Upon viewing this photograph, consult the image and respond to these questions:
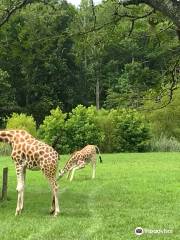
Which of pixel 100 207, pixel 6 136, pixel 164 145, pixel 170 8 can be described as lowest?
pixel 164 145

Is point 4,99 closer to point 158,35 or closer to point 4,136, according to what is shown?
point 4,136

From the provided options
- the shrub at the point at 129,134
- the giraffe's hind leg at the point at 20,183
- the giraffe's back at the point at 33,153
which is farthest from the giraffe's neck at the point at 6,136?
the shrub at the point at 129,134

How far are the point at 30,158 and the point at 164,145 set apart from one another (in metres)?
21.8

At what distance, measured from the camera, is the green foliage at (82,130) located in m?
31.0

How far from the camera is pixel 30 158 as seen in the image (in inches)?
439

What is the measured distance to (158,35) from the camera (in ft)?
28.0

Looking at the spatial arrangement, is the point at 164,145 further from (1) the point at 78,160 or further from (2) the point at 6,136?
(2) the point at 6,136

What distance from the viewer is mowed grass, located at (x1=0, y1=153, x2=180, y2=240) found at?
9000mm

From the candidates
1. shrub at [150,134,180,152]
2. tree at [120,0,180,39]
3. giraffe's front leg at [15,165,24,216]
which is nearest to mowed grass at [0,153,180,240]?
giraffe's front leg at [15,165,24,216]

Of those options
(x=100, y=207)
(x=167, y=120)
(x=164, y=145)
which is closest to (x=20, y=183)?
(x=100, y=207)

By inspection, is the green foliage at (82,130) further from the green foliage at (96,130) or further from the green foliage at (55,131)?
the green foliage at (55,131)

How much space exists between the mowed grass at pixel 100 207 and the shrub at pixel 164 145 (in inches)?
502

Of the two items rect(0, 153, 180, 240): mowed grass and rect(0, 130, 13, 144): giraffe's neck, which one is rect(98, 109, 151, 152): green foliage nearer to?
rect(0, 153, 180, 240): mowed grass

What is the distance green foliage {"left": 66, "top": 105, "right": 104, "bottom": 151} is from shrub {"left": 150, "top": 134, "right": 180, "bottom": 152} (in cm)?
340
